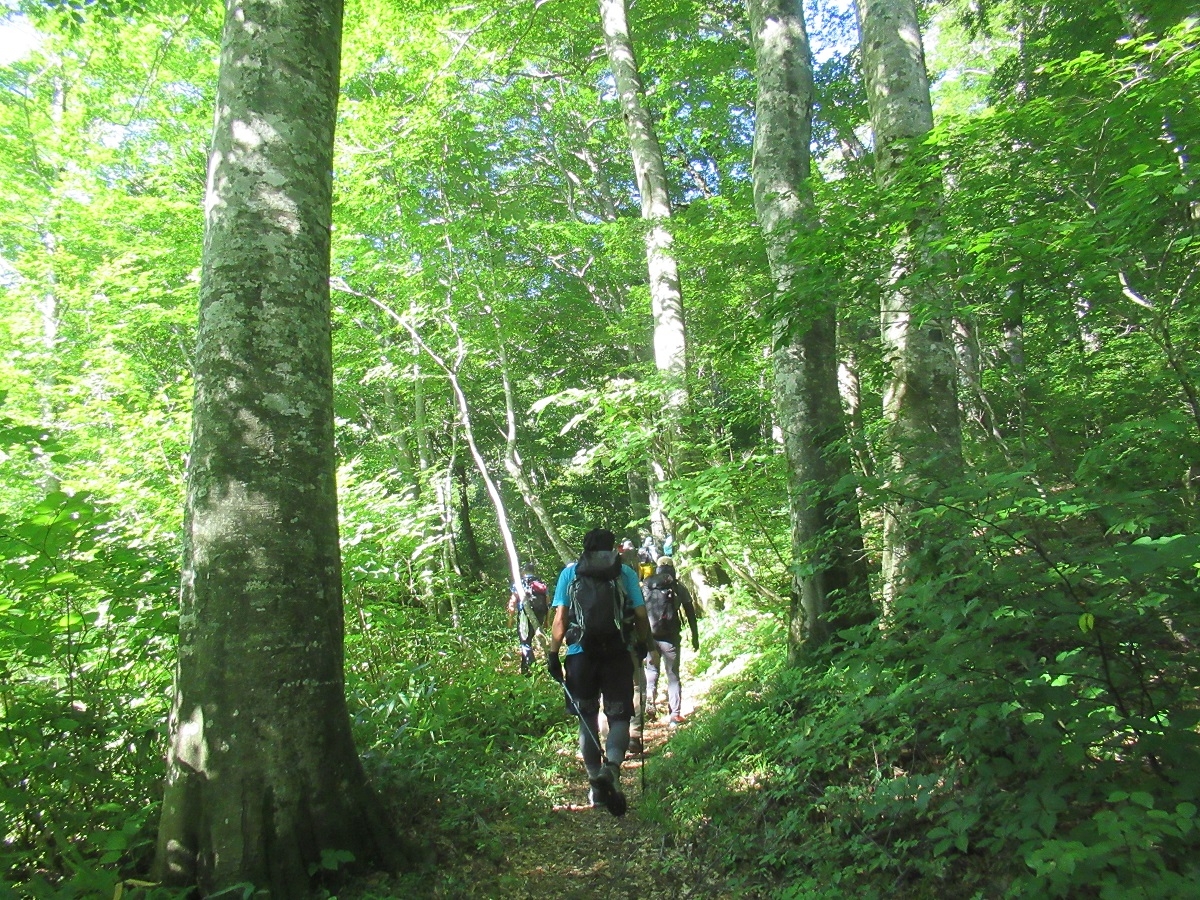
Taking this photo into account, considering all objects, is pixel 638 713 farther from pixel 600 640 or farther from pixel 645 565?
pixel 600 640

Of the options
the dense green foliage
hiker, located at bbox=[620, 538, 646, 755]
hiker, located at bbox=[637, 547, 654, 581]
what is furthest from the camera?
hiker, located at bbox=[637, 547, 654, 581]

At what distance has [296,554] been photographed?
3057 millimetres

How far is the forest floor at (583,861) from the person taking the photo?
11.0 feet

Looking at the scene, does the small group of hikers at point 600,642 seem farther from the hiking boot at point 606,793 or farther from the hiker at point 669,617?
the hiker at point 669,617

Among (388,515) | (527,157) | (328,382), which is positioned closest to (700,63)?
(527,157)

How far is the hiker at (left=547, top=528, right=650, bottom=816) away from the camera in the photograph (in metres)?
4.25

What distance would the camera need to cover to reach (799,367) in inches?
208

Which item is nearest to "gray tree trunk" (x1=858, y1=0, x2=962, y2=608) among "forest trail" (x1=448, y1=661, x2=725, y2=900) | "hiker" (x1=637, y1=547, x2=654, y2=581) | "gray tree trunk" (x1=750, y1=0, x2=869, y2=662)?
"gray tree trunk" (x1=750, y1=0, x2=869, y2=662)

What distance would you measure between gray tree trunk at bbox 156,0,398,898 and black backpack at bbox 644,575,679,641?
3.95m

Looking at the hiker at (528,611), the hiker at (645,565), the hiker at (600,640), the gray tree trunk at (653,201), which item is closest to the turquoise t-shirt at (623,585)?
the hiker at (600,640)

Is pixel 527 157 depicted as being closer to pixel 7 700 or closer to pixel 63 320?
pixel 63 320

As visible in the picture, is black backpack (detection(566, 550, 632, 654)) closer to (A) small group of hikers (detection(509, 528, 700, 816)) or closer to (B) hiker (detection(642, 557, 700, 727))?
(A) small group of hikers (detection(509, 528, 700, 816))

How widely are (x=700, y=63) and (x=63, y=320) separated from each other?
44.4 feet

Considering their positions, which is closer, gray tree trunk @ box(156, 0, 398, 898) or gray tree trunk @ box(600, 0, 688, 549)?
gray tree trunk @ box(156, 0, 398, 898)
